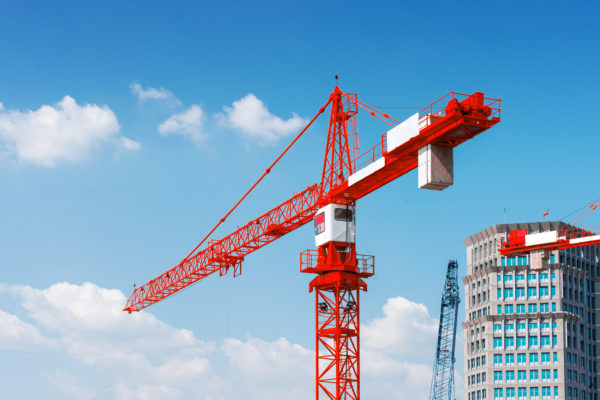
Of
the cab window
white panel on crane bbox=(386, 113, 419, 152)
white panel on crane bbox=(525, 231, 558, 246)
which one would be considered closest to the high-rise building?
white panel on crane bbox=(525, 231, 558, 246)

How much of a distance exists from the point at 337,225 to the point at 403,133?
18.2 meters

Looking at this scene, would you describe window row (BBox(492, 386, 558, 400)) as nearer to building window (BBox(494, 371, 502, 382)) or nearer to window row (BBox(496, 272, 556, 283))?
building window (BBox(494, 371, 502, 382))

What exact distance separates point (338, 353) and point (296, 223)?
63.7 feet

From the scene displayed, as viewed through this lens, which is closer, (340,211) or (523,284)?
(340,211)

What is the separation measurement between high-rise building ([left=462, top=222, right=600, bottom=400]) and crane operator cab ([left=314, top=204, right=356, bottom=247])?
95524 millimetres

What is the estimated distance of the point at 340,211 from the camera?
85562 millimetres

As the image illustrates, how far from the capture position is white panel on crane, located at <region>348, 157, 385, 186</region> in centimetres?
7531

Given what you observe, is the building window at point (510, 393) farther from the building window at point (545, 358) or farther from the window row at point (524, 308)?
the window row at point (524, 308)

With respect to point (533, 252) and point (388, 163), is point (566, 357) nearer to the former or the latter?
point (533, 252)

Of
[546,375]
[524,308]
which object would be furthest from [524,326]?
[546,375]

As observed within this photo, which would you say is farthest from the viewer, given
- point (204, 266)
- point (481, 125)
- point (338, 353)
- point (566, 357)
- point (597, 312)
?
point (597, 312)

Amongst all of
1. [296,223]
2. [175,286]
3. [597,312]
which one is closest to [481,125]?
[296,223]

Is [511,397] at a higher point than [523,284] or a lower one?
lower

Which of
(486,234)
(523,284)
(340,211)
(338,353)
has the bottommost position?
(338,353)
